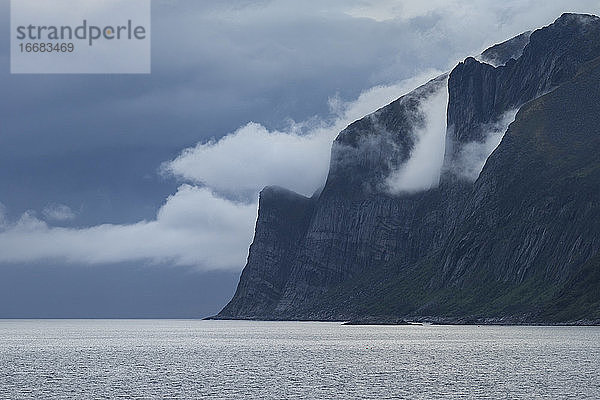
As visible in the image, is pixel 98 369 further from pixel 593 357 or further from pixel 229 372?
pixel 593 357

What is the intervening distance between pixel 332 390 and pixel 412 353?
246 ft

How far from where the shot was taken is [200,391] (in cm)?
11294

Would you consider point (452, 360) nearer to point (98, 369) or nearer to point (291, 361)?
point (291, 361)

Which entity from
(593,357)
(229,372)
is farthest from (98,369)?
(593,357)

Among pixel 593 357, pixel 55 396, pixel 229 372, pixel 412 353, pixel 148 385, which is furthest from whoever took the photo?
pixel 412 353

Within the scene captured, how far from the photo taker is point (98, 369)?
14738cm

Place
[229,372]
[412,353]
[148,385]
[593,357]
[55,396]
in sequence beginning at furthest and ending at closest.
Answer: [412,353] < [593,357] < [229,372] < [148,385] < [55,396]

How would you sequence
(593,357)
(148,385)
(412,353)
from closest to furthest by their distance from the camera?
(148,385) < (593,357) < (412,353)

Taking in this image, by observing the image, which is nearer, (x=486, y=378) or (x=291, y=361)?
(x=486, y=378)

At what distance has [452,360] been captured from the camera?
160875mm

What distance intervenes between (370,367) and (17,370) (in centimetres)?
5667

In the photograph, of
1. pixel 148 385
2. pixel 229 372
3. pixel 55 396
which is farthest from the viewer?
pixel 229 372

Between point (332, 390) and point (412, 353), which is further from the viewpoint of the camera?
point (412, 353)

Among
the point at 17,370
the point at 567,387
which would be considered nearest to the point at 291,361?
the point at 17,370
